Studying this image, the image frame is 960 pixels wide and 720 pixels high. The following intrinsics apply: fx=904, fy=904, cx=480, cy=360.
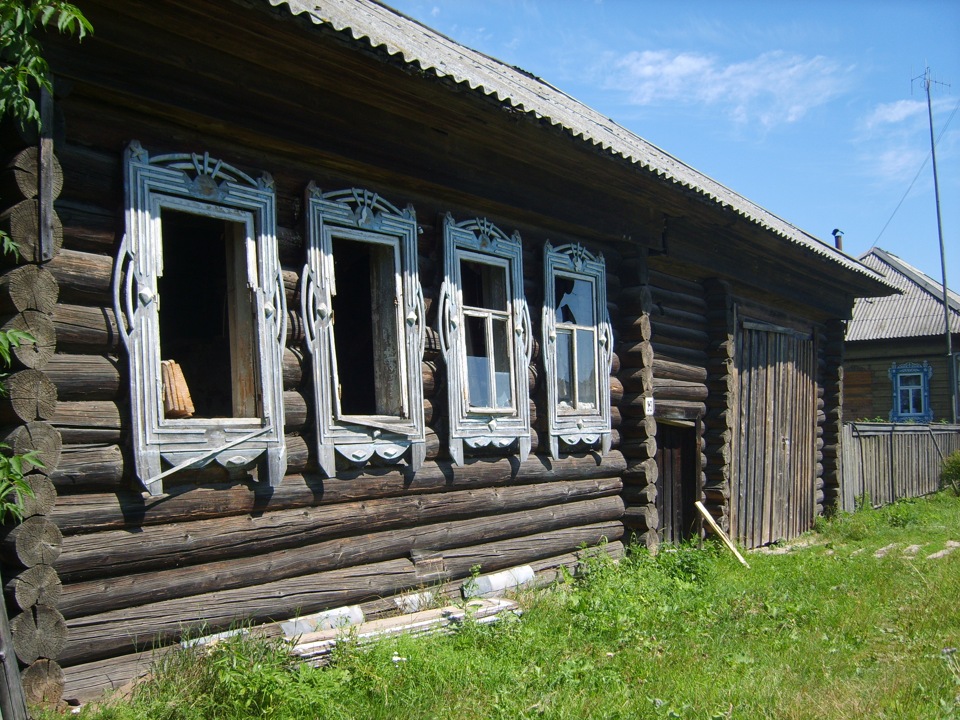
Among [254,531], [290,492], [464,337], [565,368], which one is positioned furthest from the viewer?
[565,368]

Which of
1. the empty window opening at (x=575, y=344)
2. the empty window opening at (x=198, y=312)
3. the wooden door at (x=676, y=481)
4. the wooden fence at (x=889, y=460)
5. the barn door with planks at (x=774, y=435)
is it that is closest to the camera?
the empty window opening at (x=198, y=312)

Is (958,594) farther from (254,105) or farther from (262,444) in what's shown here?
(254,105)

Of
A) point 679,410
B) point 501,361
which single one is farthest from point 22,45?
point 679,410

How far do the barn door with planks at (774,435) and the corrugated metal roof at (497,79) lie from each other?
1320 mm

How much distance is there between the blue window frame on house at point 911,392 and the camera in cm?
2377

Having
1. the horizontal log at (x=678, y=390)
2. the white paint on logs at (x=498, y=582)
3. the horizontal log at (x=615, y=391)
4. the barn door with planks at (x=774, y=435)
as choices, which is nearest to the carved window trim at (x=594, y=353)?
the horizontal log at (x=615, y=391)

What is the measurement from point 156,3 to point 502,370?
139 inches

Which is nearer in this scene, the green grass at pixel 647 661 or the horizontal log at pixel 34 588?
the horizontal log at pixel 34 588

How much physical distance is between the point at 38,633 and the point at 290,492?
155 cm

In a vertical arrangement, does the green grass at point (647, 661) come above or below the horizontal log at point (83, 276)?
below

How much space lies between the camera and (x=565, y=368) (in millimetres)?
7637

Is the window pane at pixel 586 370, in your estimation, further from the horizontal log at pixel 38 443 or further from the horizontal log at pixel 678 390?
the horizontal log at pixel 38 443

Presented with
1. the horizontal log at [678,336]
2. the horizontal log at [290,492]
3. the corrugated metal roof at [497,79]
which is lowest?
the horizontal log at [290,492]

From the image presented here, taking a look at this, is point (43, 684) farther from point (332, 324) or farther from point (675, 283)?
point (675, 283)
